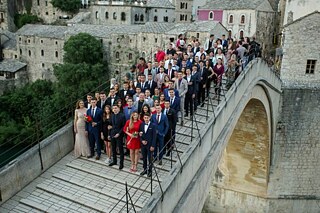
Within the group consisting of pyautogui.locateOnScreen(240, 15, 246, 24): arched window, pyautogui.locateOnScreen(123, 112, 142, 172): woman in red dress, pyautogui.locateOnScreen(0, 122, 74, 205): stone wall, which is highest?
pyautogui.locateOnScreen(240, 15, 246, 24): arched window

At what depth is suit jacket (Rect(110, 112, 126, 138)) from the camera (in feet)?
24.9

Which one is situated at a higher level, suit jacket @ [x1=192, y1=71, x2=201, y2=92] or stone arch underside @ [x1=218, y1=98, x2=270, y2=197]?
suit jacket @ [x1=192, y1=71, x2=201, y2=92]

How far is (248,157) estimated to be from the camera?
19766 mm

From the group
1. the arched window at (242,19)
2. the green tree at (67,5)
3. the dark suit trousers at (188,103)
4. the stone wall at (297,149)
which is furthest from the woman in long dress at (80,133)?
the green tree at (67,5)

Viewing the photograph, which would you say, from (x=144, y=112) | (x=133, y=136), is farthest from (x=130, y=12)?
(x=133, y=136)

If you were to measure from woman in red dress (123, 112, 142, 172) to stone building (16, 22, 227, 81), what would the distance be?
73.0 feet

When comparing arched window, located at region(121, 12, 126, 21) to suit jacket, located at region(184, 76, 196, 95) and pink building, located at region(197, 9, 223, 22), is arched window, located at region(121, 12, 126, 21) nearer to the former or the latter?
pink building, located at region(197, 9, 223, 22)

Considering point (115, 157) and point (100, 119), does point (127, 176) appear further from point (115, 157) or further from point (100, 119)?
point (100, 119)

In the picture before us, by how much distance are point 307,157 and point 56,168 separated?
15.3 metres

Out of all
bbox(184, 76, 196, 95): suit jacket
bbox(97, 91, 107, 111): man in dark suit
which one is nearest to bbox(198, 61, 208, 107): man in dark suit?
bbox(184, 76, 196, 95): suit jacket

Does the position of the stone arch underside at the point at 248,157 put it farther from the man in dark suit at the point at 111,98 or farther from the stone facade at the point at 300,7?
the stone facade at the point at 300,7

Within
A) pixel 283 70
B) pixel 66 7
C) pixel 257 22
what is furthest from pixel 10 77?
pixel 283 70

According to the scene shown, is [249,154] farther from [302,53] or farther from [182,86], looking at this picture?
[182,86]

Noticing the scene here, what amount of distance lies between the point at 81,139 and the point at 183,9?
40254mm
